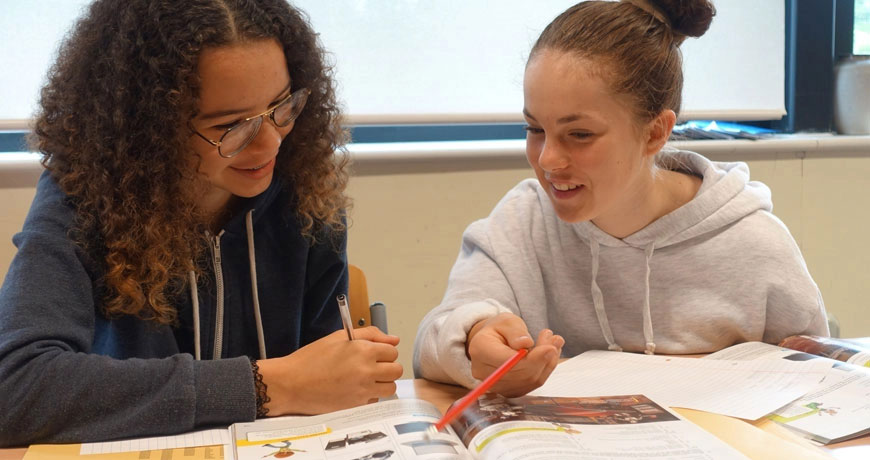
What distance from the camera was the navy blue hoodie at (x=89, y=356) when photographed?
0.91m

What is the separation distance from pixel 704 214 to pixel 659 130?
17cm

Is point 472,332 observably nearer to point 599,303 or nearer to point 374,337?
point 374,337

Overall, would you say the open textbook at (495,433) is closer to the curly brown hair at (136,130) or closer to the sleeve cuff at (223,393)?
the sleeve cuff at (223,393)

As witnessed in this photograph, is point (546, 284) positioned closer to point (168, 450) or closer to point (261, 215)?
point (261, 215)

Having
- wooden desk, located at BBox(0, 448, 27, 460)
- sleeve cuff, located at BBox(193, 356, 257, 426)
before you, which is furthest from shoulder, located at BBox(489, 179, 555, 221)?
wooden desk, located at BBox(0, 448, 27, 460)

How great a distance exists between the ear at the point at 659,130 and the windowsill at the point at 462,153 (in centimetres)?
86

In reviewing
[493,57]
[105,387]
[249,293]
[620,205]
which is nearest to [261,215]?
[249,293]

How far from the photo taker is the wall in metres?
2.14

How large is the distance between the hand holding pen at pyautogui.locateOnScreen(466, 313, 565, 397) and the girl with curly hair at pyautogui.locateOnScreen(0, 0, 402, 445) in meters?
0.11

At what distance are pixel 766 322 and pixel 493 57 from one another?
116 centimetres

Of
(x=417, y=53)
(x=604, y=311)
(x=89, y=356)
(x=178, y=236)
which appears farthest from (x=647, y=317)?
(x=417, y=53)

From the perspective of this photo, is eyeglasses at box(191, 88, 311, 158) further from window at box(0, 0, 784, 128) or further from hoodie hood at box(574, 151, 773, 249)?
window at box(0, 0, 784, 128)

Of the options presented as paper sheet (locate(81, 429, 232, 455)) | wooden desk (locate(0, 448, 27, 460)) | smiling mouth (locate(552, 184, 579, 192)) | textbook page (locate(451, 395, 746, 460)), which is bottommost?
textbook page (locate(451, 395, 746, 460))

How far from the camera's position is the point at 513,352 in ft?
3.36
